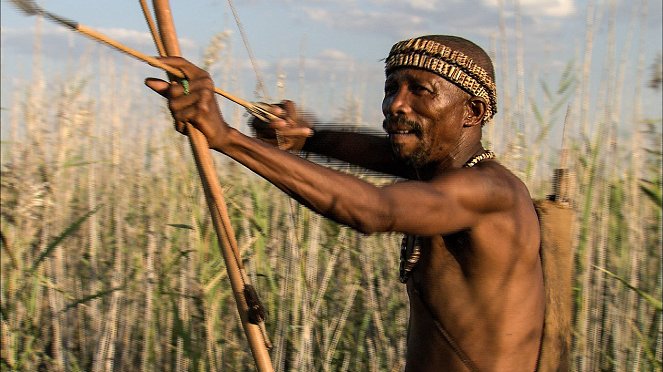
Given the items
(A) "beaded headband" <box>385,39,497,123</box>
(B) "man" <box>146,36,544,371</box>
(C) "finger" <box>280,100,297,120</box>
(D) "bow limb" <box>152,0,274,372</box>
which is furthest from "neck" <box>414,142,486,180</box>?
(D) "bow limb" <box>152,0,274,372</box>

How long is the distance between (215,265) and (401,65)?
1.13 metres

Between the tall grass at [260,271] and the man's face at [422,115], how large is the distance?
2.35ft

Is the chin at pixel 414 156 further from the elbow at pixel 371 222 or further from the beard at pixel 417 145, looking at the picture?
the elbow at pixel 371 222

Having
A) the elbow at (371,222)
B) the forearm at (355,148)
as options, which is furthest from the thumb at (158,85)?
the forearm at (355,148)

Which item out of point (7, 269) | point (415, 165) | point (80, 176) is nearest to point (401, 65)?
point (415, 165)

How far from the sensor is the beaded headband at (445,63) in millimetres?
1595

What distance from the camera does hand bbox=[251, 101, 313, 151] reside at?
1.88m

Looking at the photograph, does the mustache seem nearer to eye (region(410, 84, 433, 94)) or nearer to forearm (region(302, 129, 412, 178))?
eye (region(410, 84, 433, 94))

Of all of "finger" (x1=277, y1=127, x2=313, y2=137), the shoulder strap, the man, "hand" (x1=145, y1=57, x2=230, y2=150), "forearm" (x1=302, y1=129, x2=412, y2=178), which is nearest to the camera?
"hand" (x1=145, y1=57, x2=230, y2=150)

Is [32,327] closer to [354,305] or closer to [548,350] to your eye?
[354,305]

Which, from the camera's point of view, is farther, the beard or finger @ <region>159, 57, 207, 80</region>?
the beard

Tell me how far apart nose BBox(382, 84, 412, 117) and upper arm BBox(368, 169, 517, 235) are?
232 millimetres

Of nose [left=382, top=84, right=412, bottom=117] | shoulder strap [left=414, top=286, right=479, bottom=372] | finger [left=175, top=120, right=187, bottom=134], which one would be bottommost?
shoulder strap [left=414, top=286, right=479, bottom=372]

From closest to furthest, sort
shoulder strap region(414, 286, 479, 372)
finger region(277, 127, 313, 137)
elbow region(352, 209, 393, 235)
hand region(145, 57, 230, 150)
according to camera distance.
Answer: hand region(145, 57, 230, 150)
elbow region(352, 209, 393, 235)
shoulder strap region(414, 286, 479, 372)
finger region(277, 127, 313, 137)
